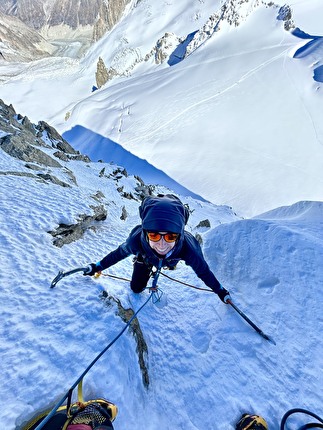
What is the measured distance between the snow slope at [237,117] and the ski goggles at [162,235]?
1849 centimetres

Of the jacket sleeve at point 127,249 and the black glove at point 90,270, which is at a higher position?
the jacket sleeve at point 127,249

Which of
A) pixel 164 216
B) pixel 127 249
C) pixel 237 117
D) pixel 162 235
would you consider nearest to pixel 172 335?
pixel 127 249

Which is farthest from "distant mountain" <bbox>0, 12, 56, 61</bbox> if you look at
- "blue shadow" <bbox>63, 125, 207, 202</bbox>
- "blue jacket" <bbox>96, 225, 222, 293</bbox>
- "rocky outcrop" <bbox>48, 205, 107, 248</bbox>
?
"blue jacket" <bbox>96, 225, 222, 293</bbox>

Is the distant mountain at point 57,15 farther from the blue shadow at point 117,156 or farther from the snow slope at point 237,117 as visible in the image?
the blue shadow at point 117,156

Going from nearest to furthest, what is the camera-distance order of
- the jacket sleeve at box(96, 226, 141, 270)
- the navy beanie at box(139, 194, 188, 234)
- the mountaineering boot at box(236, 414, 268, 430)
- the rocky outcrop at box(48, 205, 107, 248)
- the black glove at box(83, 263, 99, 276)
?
the mountaineering boot at box(236, 414, 268, 430) < the navy beanie at box(139, 194, 188, 234) < the jacket sleeve at box(96, 226, 141, 270) < the black glove at box(83, 263, 99, 276) < the rocky outcrop at box(48, 205, 107, 248)

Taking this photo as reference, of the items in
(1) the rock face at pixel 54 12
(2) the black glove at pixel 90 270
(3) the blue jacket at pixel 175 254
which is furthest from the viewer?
(1) the rock face at pixel 54 12

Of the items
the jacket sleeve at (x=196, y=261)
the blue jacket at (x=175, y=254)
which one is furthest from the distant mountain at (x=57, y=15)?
the jacket sleeve at (x=196, y=261)

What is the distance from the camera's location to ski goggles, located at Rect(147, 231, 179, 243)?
2896 millimetres

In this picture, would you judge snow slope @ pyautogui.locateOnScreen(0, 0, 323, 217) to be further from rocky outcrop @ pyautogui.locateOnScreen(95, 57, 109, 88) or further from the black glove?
rocky outcrop @ pyautogui.locateOnScreen(95, 57, 109, 88)

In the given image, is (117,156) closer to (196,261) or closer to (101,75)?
(196,261)

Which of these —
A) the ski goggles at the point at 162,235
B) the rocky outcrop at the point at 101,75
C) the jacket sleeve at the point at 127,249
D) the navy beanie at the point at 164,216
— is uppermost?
the rocky outcrop at the point at 101,75

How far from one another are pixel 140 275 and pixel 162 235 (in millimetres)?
1180

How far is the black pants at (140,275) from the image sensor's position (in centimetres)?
365

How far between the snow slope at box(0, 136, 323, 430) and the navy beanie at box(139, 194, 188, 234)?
126cm
